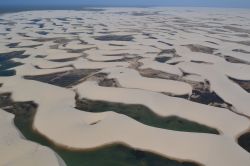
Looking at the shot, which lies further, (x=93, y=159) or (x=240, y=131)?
(x=240, y=131)

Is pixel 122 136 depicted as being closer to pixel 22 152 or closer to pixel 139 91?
pixel 22 152

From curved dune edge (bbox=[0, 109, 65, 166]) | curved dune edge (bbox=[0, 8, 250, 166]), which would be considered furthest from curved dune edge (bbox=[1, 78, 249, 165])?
curved dune edge (bbox=[0, 109, 65, 166])

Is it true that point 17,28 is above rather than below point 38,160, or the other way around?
below

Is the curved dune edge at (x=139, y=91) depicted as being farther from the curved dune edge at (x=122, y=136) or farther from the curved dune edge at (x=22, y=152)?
the curved dune edge at (x=22, y=152)

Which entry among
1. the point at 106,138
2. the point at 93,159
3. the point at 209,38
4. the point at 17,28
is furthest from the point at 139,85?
the point at 17,28

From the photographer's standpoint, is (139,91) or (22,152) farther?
(139,91)

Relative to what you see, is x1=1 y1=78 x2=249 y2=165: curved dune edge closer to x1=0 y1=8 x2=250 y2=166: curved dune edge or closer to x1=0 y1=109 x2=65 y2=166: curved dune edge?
x1=0 y1=8 x2=250 y2=166: curved dune edge

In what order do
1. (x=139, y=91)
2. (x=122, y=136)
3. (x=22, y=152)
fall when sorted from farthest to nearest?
(x=139, y=91) < (x=122, y=136) < (x=22, y=152)

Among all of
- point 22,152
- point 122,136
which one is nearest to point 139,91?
point 122,136

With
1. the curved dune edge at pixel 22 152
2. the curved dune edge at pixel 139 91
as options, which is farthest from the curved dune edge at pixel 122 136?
the curved dune edge at pixel 22 152

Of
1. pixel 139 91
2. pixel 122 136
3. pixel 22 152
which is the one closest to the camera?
pixel 22 152

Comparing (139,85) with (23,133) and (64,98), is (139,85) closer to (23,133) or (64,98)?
(64,98)
